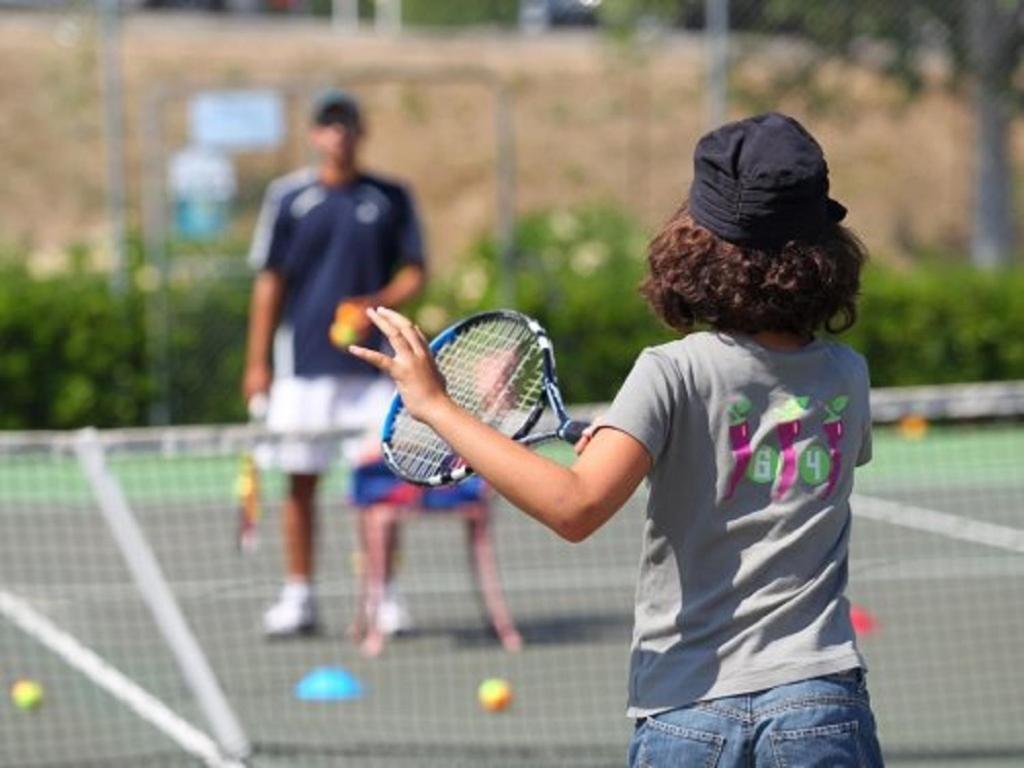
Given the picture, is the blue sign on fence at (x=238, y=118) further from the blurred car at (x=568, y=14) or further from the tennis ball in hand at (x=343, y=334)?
the tennis ball in hand at (x=343, y=334)

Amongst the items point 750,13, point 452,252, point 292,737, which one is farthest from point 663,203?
point 292,737

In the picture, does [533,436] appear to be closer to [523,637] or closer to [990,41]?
[523,637]

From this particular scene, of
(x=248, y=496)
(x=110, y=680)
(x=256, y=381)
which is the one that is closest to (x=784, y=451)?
(x=248, y=496)

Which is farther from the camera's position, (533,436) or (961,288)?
(961,288)

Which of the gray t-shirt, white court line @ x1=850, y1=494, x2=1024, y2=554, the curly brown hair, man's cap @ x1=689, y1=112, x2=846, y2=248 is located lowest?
white court line @ x1=850, y1=494, x2=1024, y2=554

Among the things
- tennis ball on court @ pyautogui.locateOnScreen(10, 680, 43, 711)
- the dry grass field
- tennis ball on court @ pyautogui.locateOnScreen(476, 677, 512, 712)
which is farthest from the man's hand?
the dry grass field

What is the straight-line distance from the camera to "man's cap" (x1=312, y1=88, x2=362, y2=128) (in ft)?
28.3

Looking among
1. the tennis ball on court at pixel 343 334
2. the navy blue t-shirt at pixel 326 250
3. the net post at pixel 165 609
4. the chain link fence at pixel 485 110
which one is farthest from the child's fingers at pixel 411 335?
the chain link fence at pixel 485 110

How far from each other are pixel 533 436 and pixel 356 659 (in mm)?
4628

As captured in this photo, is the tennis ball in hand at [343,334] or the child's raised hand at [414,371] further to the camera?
the tennis ball in hand at [343,334]

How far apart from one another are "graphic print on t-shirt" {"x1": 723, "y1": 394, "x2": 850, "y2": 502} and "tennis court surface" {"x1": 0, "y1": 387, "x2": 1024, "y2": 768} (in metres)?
2.62

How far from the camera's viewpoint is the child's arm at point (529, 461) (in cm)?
317

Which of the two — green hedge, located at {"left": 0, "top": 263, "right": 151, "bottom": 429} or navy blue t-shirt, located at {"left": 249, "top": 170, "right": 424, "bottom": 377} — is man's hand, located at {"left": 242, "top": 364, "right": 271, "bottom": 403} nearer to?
navy blue t-shirt, located at {"left": 249, "top": 170, "right": 424, "bottom": 377}

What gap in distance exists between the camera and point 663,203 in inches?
998
